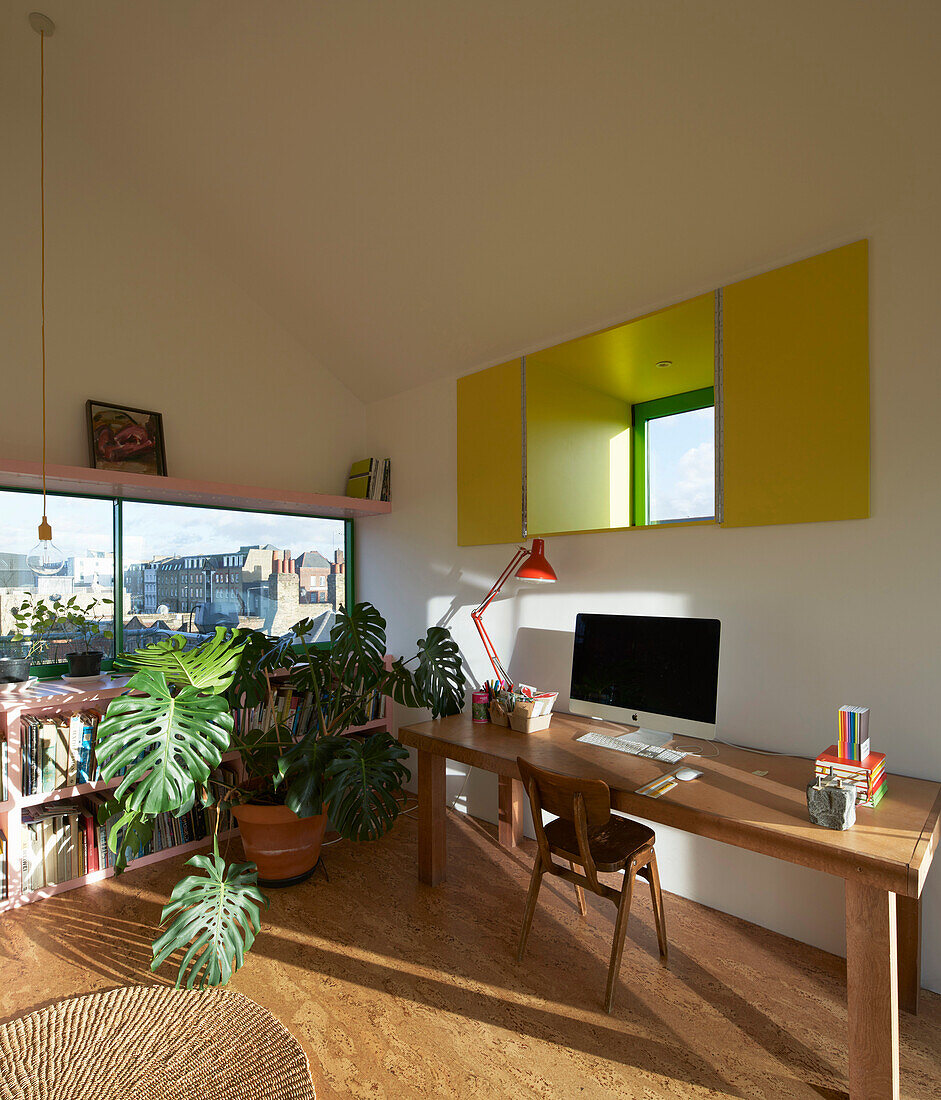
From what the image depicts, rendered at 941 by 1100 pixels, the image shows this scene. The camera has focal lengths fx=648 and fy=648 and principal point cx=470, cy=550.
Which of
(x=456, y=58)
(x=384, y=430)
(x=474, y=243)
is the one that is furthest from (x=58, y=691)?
(x=456, y=58)

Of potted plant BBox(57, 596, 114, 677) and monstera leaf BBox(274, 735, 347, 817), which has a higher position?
potted plant BBox(57, 596, 114, 677)

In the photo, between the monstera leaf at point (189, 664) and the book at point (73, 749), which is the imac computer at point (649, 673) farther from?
the book at point (73, 749)

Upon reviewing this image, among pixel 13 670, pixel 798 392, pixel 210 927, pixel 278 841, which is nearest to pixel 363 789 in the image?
pixel 278 841

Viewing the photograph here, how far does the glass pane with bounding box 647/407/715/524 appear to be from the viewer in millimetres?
3402

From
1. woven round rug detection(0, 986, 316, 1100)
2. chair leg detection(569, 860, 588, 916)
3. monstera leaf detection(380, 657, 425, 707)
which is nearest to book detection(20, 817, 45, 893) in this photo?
woven round rug detection(0, 986, 316, 1100)

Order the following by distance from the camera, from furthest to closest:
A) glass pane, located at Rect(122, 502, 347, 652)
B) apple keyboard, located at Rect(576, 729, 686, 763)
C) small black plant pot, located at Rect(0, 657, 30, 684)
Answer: glass pane, located at Rect(122, 502, 347, 652) < small black plant pot, located at Rect(0, 657, 30, 684) < apple keyboard, located at Rect(576, 729, 686, 763)

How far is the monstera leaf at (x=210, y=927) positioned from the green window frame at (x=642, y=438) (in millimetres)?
2608

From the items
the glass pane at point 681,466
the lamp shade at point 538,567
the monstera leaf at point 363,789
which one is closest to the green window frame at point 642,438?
the glass pane at point 681,466

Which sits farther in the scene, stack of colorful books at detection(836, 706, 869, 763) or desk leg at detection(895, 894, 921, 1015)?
desk leg at detection(895, 894, 921, 1015)

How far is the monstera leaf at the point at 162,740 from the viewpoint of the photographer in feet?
6.68

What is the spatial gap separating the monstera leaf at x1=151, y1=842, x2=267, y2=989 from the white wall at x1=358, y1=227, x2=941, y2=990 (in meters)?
1.62

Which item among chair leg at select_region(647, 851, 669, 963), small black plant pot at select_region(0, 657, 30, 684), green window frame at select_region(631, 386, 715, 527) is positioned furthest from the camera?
green window frame at select_region(631, 386, 715, 527)

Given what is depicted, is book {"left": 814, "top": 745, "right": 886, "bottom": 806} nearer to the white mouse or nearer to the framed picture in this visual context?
the white mouse

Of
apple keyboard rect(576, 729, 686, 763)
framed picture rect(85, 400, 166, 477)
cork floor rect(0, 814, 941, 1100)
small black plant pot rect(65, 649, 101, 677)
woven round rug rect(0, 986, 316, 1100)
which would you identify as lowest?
cork floor rect(0, 814, 941, 1100)
